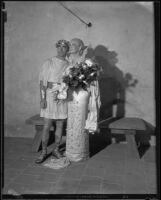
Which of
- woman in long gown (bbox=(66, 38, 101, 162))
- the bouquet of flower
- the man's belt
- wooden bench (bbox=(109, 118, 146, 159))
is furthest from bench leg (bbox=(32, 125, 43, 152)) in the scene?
wooden bench (bbox=(109, 118, 146, 159))

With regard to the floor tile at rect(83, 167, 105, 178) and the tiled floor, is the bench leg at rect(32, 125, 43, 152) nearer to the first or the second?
the tiled floor

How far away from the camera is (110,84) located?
643cm

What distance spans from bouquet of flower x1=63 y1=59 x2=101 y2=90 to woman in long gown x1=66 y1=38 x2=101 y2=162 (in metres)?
0.18

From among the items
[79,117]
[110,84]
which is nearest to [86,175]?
[79,117]

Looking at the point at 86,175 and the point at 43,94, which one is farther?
the point at 43,94

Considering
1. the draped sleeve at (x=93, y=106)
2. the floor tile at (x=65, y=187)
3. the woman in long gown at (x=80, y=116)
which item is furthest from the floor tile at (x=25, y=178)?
the draped sleeve at (x=93, y=106)

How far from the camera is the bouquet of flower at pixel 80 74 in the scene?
4895 mm

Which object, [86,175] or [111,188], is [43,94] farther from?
[111,188]

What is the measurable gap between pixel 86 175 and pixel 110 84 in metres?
2.53

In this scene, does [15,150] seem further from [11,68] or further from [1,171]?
[1,171]

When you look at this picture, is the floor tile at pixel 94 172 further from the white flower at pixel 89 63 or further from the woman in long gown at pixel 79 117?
the white flower at pixel 89 63

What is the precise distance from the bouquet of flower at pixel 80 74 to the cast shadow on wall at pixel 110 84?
137cm

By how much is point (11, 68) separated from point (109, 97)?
245 cm

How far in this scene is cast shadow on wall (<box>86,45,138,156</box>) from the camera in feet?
20.8
